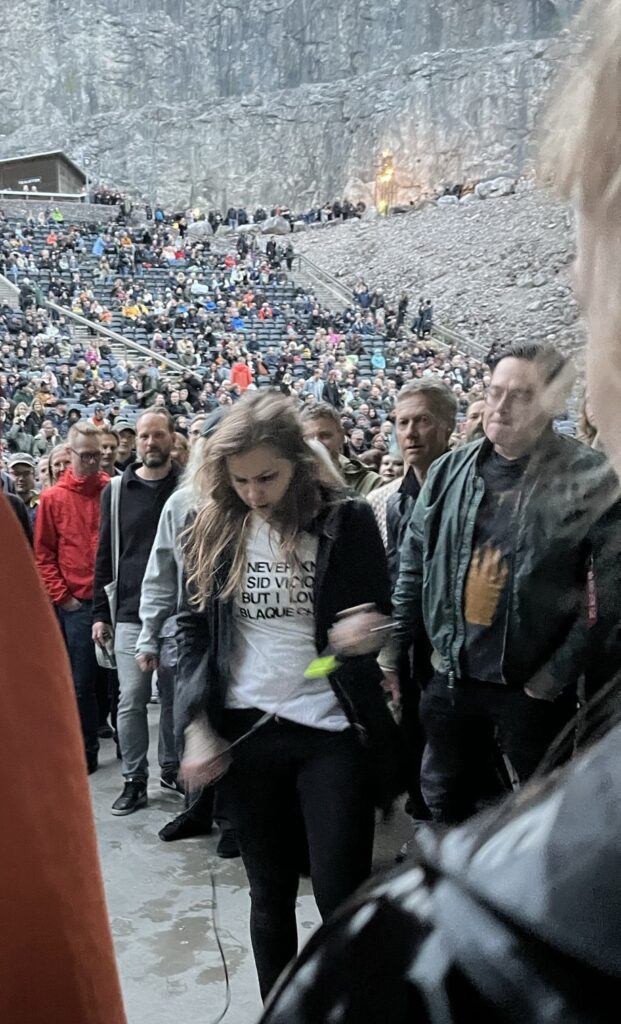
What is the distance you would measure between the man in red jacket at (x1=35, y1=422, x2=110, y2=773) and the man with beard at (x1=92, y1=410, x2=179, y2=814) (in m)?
0.41

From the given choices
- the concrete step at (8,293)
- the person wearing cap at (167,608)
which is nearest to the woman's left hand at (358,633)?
the person wearing cap at (167,608)

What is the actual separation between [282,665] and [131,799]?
1970 millimetres

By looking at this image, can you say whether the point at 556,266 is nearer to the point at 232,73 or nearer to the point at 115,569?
the point at 115,569

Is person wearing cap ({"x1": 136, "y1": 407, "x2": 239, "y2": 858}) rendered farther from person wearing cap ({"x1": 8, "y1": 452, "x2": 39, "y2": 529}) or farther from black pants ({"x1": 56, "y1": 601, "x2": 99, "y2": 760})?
person wearing cap ({"x1": 8, "y1": 452, "x2": 39, "y2": 529})

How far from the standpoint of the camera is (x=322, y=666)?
1813 mm

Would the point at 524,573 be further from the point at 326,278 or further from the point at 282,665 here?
the point at 326,278

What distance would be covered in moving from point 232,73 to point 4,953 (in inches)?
2036

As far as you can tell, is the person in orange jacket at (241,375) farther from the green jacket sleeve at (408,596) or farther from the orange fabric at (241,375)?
the green jacket sleeve at (408,596)

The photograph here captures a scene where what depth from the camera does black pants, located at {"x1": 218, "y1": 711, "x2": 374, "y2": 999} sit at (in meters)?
1.80

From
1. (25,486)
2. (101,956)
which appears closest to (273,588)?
(101,956)

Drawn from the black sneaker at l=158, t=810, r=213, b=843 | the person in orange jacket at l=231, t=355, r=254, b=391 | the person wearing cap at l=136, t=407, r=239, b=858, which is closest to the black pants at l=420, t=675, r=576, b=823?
the person wearing cap at l=136, t=407, r=239, b=858

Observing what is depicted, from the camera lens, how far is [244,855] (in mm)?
1880

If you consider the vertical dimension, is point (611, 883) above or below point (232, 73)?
below

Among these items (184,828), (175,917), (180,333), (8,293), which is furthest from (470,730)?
(8,293)
